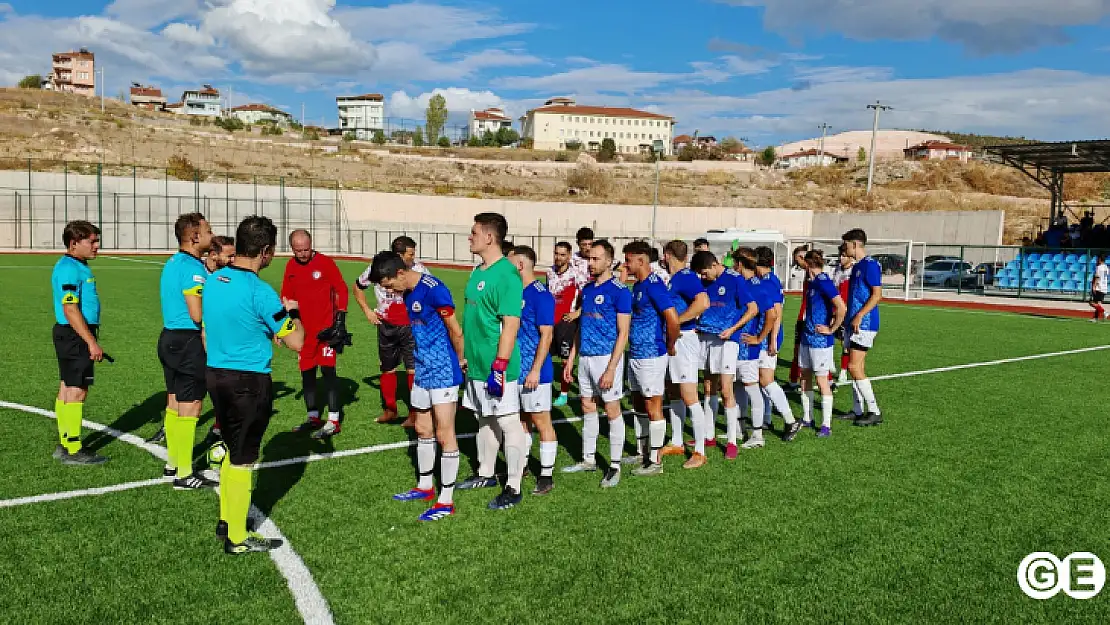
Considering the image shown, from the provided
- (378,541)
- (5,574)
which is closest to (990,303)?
(378,541)

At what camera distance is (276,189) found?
54125 mm

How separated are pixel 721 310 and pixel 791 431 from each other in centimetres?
164

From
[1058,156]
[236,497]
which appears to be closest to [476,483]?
[236,497]

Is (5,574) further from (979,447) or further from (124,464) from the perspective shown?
(979,447)

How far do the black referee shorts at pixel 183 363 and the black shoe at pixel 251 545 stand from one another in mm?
1623

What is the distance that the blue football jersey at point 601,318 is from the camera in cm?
625

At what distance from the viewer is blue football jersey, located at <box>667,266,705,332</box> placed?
6.74 meters

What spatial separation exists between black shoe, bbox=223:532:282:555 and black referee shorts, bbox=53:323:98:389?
8.90ft

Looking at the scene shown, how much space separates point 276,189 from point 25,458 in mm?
51247

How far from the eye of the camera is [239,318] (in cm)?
465

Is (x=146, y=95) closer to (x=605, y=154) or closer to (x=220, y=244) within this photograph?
(x=605, y=154)

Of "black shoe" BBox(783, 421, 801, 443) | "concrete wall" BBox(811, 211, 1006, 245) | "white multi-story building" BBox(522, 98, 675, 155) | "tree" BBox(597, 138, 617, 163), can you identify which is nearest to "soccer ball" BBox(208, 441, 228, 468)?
"black shoe" BBox(783, 421, 801, 443)

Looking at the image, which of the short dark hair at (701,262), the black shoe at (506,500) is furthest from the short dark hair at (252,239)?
the short dark hair at (701,262)

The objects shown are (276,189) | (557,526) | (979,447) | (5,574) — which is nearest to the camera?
(5,574)
